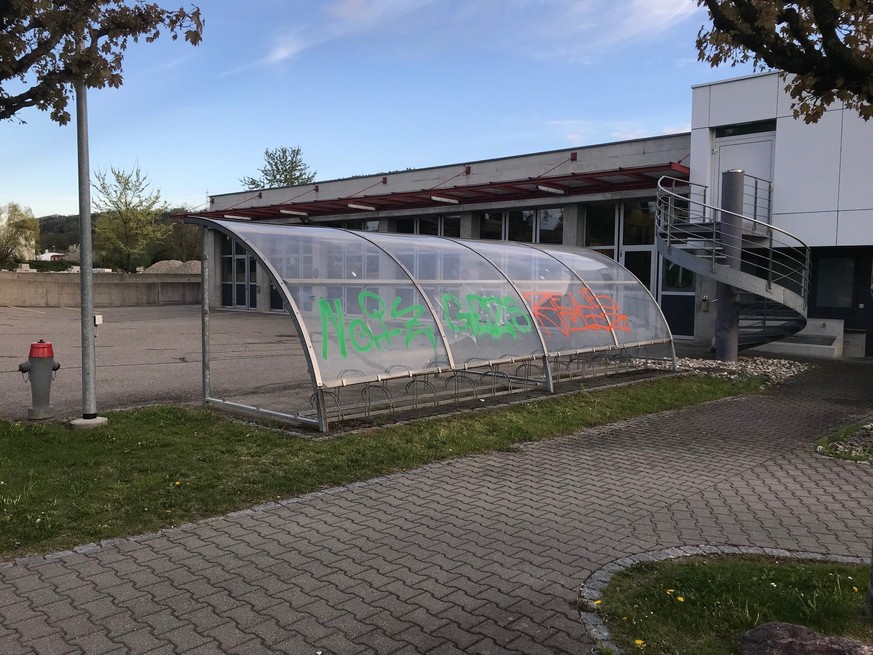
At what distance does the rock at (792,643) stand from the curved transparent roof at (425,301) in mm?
5369

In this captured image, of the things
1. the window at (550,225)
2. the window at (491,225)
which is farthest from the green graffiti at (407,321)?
the window at (491,225)

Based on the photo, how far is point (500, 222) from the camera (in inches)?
906

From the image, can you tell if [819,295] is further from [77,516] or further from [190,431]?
[77,516]

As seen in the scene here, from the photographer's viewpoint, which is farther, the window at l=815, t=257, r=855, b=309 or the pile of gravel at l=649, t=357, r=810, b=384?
the window at l=815, t=257, r=855, b=309

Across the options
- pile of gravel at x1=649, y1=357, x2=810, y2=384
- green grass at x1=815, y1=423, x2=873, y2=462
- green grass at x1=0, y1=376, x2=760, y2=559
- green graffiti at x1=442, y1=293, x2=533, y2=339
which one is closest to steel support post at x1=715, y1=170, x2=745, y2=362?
pile of gravel at x1=649, y1=357, x2=810, y2=384

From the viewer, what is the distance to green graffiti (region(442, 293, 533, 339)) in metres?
9.87

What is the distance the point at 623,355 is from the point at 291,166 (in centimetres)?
5473

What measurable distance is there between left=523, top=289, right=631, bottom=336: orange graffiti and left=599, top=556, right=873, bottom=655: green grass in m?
7.14

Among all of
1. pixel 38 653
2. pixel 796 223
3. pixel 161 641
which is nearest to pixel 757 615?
pixel 161 641

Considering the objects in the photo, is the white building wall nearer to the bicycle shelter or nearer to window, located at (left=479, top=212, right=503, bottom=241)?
the bicycle shelter

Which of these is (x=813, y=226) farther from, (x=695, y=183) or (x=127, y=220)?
(x=127, y=220)

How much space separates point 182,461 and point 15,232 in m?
46.7

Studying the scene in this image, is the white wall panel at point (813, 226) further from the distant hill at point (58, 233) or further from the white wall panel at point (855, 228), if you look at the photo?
the distant hill at point (58, 233)

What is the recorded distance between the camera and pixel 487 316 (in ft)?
34.0
